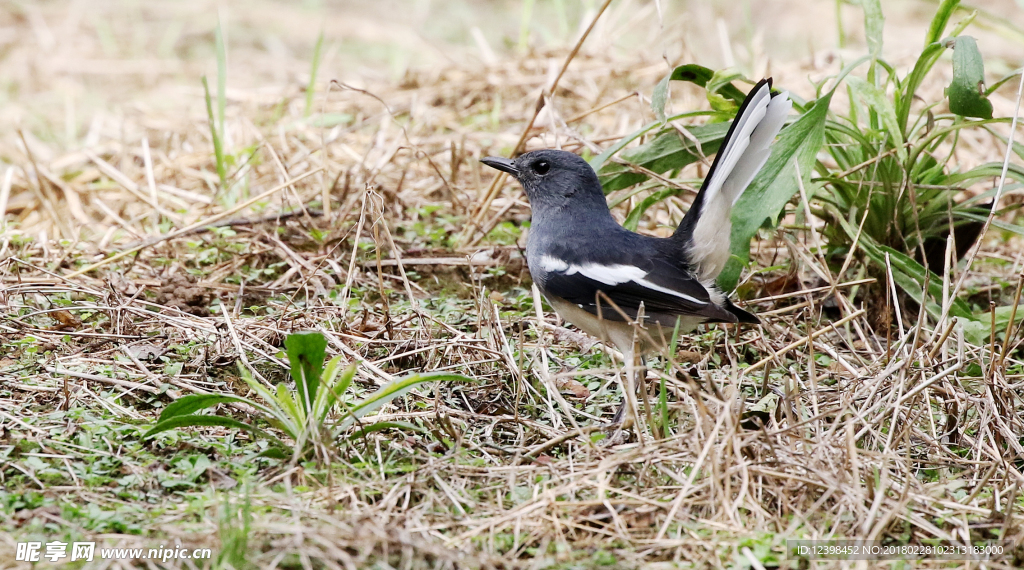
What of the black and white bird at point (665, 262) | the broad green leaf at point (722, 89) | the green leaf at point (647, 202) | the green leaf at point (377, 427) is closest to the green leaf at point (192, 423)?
the green leaf at point (377, 427)

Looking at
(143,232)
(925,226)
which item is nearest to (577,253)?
(925,226)

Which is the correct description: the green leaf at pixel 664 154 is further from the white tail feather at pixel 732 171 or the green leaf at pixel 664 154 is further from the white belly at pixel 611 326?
the white belly at pixel 611 326

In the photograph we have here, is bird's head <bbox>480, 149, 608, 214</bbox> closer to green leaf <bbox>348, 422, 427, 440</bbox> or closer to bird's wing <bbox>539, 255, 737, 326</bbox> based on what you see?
bird's wing <bbox>539, 255, 737, 326</bbox>

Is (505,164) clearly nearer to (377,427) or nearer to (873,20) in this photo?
(377,427)

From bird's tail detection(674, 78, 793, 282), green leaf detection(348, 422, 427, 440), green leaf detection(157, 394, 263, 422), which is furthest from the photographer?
bird's tail detection(674, 78, 793, 282)

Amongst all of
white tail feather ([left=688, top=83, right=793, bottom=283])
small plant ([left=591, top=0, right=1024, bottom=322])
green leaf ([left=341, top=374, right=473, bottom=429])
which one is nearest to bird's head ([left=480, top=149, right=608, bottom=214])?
small plant ([left=591, top=0, right=1024, bottom=322])

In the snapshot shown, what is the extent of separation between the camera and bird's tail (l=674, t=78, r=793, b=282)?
3350 mm

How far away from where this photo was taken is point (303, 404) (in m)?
2.81

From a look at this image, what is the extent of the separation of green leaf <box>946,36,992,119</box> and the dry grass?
0.84 metres

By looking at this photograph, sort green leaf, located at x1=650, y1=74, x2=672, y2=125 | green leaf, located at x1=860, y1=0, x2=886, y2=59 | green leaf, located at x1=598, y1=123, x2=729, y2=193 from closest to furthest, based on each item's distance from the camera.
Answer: green leaf, located at x1=650, y1=74, x2=672, y2=125 → green leaf, located at x1=860, y1=0, x2=886, y2=59 → green leaf, located at x1=598, y1=123, x2=729, y2=193

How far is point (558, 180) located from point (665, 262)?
0.73 metres

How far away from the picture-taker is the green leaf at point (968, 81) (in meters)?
3.44

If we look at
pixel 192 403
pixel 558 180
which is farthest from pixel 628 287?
pixel 192 403

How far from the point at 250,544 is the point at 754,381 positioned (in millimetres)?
2160
